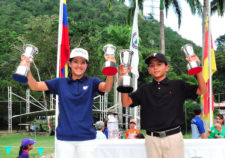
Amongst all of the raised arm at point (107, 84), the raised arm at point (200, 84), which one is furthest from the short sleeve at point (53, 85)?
the raised arm at point (200, 84)

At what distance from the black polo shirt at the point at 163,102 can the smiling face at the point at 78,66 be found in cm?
63

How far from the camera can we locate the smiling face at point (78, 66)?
147 inches

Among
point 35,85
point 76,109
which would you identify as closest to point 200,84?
point 76,109

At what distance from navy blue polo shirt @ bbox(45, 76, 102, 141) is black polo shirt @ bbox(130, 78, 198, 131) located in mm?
517

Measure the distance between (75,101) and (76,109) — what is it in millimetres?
88

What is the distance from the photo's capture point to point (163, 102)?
362cm

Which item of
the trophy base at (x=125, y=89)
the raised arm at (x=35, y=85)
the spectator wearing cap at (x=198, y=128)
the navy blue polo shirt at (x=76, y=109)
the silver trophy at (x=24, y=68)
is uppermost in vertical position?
the silver trophy at (x=24, y=68)

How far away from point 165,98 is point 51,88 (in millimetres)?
1262

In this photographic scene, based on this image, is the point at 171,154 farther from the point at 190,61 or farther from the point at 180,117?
the point at 190,61

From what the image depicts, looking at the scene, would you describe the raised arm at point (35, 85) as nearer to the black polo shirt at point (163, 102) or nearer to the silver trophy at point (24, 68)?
the silver trophy at point (24, 68)

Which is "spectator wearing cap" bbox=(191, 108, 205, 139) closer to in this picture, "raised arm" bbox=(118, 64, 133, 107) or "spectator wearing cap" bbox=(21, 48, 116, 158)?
"raised arm" bbox=(118, 64, 133, 107)

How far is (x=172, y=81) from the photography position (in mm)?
3775

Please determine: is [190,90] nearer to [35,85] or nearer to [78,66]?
[78,66]

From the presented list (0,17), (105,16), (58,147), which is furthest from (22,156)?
(105,16)
